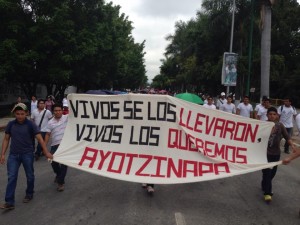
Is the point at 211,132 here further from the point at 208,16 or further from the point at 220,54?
the point at 220,54

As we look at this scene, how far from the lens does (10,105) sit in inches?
1244

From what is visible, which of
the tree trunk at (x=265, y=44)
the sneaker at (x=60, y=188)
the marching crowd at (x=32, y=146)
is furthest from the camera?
the tree trunk at (x=265, y=44)

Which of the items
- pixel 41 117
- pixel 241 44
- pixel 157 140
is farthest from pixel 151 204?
pixel 241 44

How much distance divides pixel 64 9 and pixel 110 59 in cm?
1011

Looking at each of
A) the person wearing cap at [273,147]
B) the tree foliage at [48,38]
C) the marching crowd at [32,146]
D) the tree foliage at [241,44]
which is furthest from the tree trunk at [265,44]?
the person wearing cap at [273,147]

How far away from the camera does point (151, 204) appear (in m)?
6.41

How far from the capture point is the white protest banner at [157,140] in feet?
21.7

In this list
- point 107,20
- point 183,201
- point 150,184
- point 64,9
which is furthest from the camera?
point 107,20

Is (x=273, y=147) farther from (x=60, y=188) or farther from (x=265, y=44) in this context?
(x=265, y=44)

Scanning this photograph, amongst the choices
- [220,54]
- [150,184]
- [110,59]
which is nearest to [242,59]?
[220,54]

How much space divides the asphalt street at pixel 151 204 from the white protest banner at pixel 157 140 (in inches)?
19.0

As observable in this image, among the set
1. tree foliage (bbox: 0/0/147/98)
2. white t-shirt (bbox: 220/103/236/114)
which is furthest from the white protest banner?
tree foliage (bbox: 0/0/147/98)

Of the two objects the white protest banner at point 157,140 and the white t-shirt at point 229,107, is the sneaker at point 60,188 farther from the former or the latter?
the white t-shirt at point 229,107

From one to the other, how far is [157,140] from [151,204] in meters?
1.09
